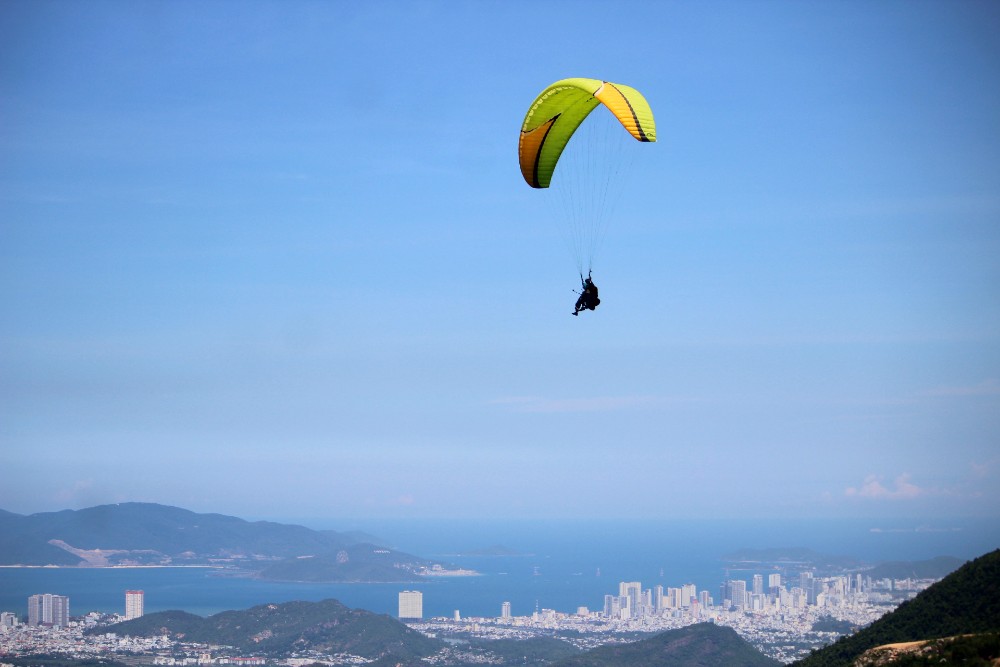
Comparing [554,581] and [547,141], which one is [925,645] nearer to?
[547,141]

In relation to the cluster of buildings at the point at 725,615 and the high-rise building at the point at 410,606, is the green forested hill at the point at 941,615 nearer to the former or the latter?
the cluster of buildings at the point at 725,615

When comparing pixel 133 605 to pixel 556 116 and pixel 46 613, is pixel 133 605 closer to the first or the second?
pixel 46 613

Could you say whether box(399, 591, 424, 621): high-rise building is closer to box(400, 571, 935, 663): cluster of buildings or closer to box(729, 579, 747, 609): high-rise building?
box(400, 571, 935, 663): cluster of buildings

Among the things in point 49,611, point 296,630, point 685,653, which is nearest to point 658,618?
point 296,630

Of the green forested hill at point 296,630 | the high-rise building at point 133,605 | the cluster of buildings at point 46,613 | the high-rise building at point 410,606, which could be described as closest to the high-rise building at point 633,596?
the high-rise building at point 410,606

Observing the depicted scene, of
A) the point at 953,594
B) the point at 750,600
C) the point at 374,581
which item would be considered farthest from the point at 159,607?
the point at 953,594

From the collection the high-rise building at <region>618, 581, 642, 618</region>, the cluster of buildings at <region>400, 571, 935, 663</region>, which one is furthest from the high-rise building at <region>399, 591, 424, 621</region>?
the high-rise building at <region>618, 581, 642, 618</region>
